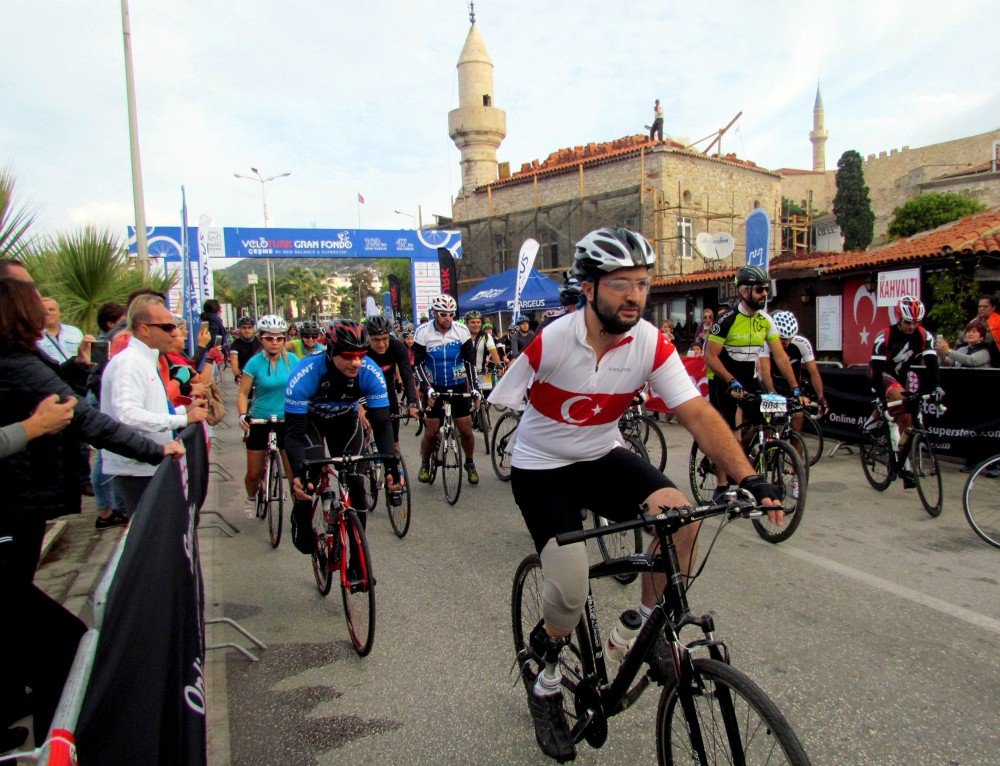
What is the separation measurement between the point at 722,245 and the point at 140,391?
23317 mm

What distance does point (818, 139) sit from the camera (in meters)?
101

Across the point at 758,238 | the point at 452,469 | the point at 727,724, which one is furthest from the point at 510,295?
the point at 727,724

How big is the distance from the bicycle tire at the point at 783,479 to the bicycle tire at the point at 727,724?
338 centimetres

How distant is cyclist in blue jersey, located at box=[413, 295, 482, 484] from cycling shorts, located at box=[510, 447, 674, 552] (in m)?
4.92

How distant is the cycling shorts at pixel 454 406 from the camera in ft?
26.0

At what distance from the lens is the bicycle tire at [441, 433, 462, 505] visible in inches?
295

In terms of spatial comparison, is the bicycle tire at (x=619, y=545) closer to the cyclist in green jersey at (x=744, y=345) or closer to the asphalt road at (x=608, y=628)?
the asphalt road at (x=608, y=628)

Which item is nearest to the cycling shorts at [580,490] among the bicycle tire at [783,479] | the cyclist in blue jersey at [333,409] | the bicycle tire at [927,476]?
the cyclist in blue jersey at [333,409]

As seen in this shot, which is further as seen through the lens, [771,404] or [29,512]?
[771,404]

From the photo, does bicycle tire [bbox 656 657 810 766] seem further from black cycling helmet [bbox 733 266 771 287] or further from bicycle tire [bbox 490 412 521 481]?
bicycle tire [bbox 490 412 521 481]

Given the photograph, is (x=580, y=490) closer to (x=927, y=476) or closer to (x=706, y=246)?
(x=927, y=476)

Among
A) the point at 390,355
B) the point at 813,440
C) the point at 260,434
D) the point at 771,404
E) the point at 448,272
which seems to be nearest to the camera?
the point at 771,404

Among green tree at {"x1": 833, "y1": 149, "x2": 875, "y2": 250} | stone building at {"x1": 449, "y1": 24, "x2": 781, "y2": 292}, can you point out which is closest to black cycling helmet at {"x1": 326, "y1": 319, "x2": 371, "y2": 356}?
stone building at {"x1": 449, "y1": 24, "x2": 781, "y2": 292}

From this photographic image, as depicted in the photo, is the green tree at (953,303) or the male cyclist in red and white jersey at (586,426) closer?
the male cyclist in red and white jersey at (586,426)
